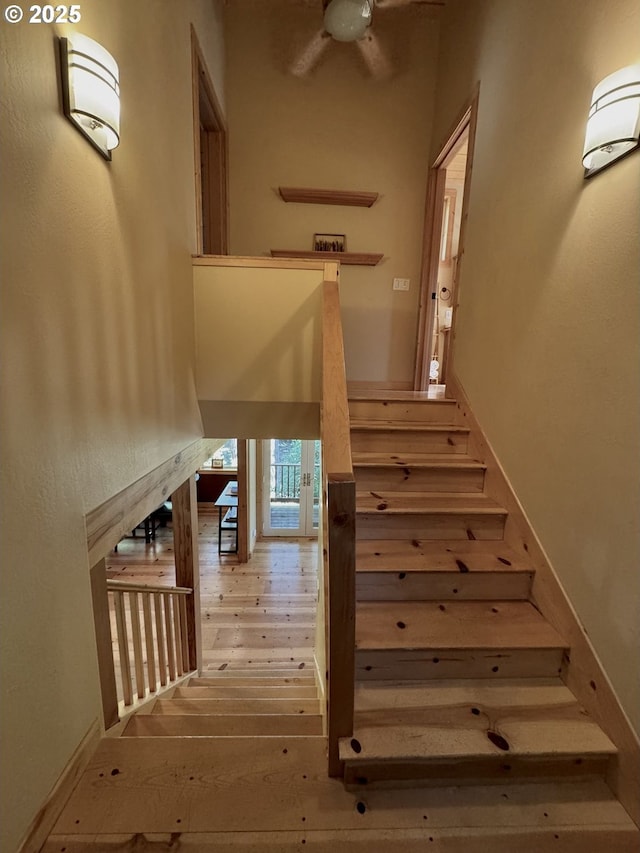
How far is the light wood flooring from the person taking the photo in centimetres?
100

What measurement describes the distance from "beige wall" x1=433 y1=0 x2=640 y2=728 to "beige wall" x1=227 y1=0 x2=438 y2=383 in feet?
3.66

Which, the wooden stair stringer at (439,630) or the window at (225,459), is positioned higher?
the wooden stair stringer at (439,630)

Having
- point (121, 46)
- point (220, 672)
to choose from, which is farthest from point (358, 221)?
point (220, 672)

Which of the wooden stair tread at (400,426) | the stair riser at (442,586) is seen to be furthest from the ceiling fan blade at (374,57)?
the stair riser at (442,586)

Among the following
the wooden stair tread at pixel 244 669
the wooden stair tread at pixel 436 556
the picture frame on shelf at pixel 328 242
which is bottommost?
the wooden stair tread at pixel 244 669

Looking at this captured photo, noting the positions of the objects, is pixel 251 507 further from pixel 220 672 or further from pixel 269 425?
pixel 269 425

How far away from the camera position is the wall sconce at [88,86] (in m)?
0.97

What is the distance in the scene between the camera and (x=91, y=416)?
3.86 feet

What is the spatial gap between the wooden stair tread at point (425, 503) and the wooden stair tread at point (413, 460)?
0.50 feet

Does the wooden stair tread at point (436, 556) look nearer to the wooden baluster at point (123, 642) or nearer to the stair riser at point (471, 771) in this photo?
the stair riser at point (471, 771)

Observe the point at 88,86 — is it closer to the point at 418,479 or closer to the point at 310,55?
the point at 418,479

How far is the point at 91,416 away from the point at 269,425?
1.41 m

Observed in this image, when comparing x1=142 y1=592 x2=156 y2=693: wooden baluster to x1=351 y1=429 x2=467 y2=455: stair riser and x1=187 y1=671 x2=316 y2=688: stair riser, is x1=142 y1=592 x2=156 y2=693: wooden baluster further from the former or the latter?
x1=351 y1=429 x2=467 y2=455: stair riser

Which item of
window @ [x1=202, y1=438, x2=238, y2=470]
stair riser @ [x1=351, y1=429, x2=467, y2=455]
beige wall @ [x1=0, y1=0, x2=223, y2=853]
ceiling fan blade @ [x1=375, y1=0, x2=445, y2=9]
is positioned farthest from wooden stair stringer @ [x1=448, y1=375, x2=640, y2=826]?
window @ [x1=202, y1=438, x2=238, y2=470]
